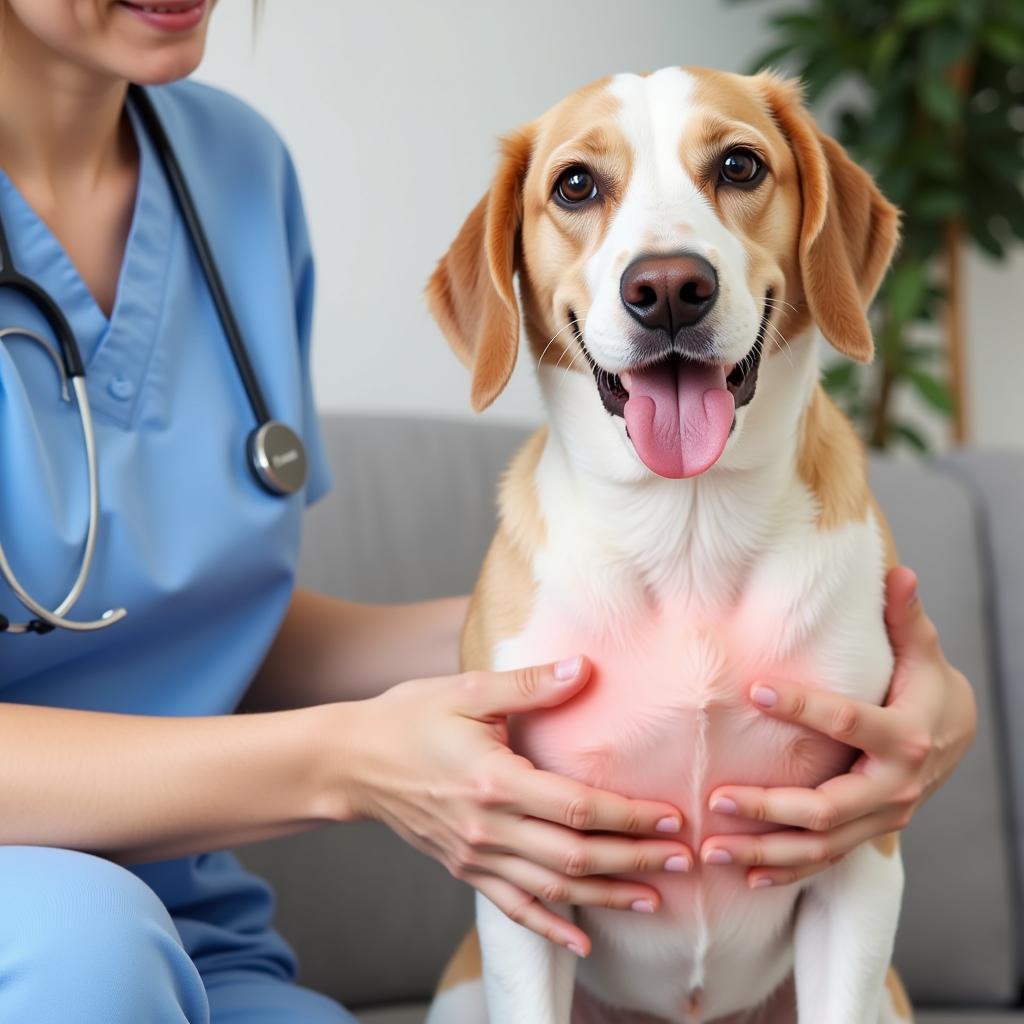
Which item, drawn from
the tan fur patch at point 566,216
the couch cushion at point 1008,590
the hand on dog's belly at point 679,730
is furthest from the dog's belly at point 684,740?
the couch cushion at point 1008,590

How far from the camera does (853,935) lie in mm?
1075

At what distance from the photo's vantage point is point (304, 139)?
7.46 feet

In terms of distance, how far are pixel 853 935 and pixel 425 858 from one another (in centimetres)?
79

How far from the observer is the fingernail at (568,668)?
3.39ft

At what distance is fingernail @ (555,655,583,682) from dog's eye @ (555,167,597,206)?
1.26ft

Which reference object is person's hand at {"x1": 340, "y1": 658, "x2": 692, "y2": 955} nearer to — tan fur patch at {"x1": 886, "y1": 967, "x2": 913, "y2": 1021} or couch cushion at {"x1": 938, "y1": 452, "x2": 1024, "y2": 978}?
tan fur patch at {"x1": 886, "y1": 967, "x2": 913, "y2": 1021}

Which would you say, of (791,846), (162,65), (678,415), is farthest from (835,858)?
(162,65)

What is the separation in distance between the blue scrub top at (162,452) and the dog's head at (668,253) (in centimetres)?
24

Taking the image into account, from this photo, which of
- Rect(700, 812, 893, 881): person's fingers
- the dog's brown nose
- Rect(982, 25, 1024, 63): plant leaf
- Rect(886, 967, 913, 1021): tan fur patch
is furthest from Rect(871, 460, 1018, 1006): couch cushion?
Rect(982, 25, 1024, 63): plant leaf

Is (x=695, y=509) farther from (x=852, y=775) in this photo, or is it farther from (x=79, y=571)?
(x=79, y=571)

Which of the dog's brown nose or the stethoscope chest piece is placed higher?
Answer: the dog's brown nose

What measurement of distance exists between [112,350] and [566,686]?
1.73ft

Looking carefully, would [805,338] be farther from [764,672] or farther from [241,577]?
[241,577]

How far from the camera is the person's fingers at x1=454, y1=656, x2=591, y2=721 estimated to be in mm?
1022
